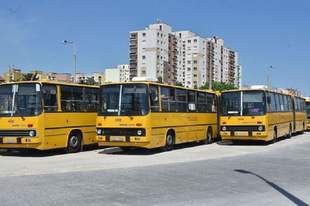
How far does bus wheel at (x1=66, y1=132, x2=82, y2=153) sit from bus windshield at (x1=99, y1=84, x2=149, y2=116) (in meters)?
1.73

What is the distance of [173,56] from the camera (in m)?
125

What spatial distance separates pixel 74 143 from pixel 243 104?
28.4 feet

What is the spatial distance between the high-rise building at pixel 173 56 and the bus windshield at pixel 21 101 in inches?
3823

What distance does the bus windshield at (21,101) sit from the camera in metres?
14.9

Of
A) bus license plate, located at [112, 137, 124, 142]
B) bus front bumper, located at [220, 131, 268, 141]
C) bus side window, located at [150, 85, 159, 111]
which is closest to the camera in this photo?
bus license plate, located at [112, 137, 124, 142]

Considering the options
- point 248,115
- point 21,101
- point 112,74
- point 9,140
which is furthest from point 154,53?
point 9,140

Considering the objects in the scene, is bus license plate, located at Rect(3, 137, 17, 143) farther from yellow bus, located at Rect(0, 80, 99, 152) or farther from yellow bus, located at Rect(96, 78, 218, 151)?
yellow bus, located at Rect(96, 78, 218, 151)

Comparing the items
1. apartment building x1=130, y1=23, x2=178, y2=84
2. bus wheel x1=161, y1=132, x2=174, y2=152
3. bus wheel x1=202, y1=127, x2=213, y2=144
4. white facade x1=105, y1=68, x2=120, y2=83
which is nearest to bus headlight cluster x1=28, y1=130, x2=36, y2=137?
bus wheel x1=161, y1=132, x2=174, y2=152

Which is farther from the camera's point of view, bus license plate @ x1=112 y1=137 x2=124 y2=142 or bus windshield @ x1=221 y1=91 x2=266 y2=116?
bus windshield @ x1=221 y1=91 x2=266 y2=116

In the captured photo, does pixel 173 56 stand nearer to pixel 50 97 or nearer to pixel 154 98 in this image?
pixel 154 98

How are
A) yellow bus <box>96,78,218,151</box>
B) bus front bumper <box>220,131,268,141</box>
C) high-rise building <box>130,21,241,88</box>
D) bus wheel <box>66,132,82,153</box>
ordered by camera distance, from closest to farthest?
yellow bus <box>96,78,218,151</box> → bus wheel <box>66,132,82,153</box> → bus front bumper <box>220,131,268,141</box> → high-rise building <box>130,21,241,88</box>

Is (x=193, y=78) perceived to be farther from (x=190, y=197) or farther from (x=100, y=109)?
(x=190, y=197)

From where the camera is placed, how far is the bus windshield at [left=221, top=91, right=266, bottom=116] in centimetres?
2002

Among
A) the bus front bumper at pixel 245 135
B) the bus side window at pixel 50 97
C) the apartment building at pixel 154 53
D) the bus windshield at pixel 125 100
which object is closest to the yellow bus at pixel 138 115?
the bus windshield at pixel 125 100
